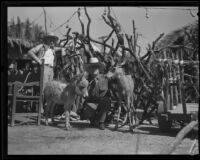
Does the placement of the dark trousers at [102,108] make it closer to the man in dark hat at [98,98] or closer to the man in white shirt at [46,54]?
the man in dark hat at [98,98]

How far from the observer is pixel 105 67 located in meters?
9.21

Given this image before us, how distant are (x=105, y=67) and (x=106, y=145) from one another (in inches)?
150

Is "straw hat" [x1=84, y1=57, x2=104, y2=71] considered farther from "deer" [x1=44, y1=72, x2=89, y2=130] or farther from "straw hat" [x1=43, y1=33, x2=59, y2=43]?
"deer" [x1=44, y1=72, x2=89, y2=130]

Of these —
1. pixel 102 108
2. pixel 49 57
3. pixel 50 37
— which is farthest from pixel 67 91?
pixel 50 37

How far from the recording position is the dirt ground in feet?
17.3

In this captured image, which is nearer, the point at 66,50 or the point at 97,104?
the point at 97,104

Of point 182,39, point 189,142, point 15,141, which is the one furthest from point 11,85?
point 182,39

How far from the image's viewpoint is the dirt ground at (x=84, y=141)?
208 inches

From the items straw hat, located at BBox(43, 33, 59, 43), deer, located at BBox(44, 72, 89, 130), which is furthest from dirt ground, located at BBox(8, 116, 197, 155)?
straw hat, located at BBox(43, 33, 59, 43)

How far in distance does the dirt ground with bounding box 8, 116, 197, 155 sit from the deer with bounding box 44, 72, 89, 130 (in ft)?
1.96

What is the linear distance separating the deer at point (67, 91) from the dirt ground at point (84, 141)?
60 cm

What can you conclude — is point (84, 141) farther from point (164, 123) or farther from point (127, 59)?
point (127, 59)
